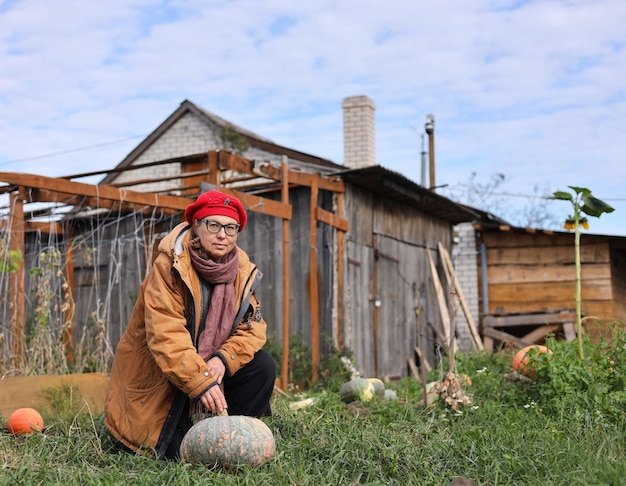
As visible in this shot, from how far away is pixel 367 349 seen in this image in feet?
36.1

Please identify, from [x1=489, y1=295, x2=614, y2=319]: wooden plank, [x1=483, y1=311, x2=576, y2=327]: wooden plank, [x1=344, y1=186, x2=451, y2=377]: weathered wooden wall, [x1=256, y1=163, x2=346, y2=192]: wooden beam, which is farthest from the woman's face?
[x1=489, y1=295, x2=614, y2=319]: wooden plank

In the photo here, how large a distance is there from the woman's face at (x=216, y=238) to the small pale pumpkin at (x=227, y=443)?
2.88ft

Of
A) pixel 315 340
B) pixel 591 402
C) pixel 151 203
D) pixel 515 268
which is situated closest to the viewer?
pixel 591 402

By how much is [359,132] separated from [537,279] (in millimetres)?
4351

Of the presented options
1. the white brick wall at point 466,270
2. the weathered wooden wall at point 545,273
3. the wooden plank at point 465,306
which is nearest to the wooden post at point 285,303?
the wooden plank at point 465,306

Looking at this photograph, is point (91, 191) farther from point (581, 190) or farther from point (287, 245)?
point (581, 190)

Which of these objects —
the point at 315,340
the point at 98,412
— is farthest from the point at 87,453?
the point at 315,340

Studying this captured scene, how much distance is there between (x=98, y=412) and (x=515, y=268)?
423 inches

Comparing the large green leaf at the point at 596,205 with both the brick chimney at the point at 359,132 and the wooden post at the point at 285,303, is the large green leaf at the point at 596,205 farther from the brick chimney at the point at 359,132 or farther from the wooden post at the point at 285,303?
the brick chimney at the point at 359,132

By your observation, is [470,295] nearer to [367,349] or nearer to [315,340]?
[367,349]

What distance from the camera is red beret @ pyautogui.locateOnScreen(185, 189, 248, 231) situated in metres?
4.32

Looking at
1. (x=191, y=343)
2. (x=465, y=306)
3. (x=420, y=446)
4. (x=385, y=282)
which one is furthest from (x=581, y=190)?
(x=465, y=306)

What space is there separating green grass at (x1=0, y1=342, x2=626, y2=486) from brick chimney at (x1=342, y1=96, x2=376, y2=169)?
8531 mm

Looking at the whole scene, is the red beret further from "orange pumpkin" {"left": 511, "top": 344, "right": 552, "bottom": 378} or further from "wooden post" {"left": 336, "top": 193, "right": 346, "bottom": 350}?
"wooden post" {"left": 336, "top": 193, "right": 346, "bottom": 350}
